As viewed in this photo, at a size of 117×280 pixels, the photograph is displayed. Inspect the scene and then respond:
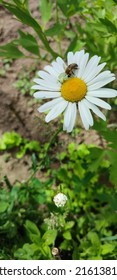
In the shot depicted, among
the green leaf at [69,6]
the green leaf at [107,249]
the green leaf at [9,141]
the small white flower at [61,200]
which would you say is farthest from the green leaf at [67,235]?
the green leaf at [69,6]

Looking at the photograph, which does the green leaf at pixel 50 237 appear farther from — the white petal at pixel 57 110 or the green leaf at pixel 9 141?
the green leaf at pixel 9 141

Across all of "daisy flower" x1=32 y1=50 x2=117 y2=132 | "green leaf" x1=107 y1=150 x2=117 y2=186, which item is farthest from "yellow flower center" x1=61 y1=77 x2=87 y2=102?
"green leaf" x1=107 y1=150 x2=117 y2=186

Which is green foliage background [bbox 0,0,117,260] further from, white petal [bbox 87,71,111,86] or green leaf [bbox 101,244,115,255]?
white petal [bbox 87,71,111,86]

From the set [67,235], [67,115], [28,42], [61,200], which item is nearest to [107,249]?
[67,235]

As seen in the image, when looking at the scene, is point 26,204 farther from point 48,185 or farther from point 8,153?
point 8,153
